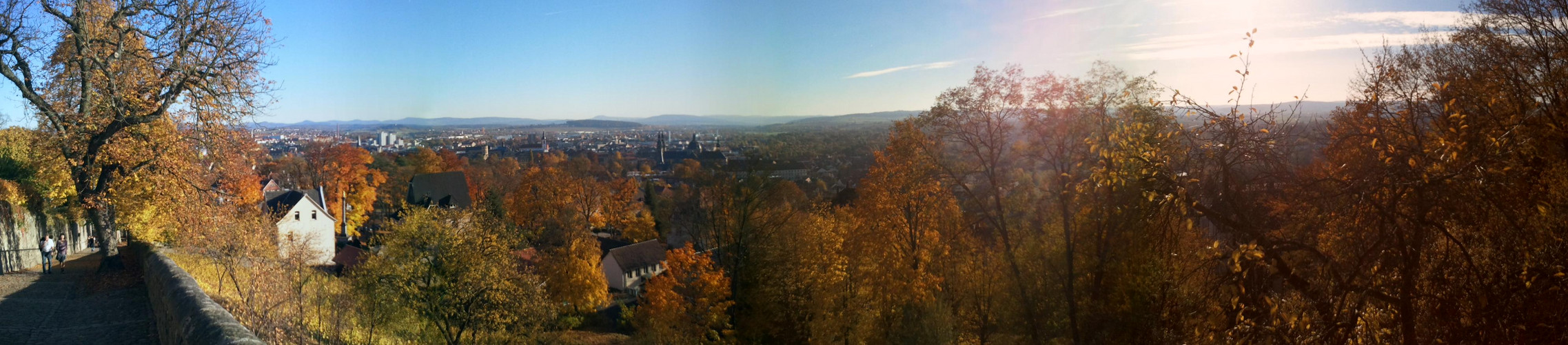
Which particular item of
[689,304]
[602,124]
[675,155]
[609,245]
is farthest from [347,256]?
[602,124]

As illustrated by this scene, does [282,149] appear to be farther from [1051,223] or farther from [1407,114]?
[1407,114]

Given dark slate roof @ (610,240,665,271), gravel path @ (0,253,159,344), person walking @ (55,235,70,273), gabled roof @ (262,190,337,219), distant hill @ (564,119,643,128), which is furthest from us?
distant hill @ (564,119,643,128)

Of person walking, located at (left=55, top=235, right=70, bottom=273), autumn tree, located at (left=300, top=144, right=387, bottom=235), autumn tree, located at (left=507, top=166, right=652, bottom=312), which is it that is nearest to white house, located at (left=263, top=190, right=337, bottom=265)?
autumn tree, located at (left=300, top=144, right=387, bottom=235)

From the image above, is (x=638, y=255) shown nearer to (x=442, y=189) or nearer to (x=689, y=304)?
(x=689, y=304)

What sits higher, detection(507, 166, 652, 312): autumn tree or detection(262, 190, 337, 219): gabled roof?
detection(262, 190, 337, 219): gabled roof

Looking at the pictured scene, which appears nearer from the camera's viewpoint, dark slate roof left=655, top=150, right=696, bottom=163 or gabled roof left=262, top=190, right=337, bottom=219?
gabled roof left=262, top=190, right=337, bottom=219

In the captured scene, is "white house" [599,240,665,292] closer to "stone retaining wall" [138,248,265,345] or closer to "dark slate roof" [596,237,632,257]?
"dark slate roof" [596,237,632,257]

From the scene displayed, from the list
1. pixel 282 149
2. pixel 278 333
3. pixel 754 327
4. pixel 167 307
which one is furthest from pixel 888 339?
pixel 282 149
